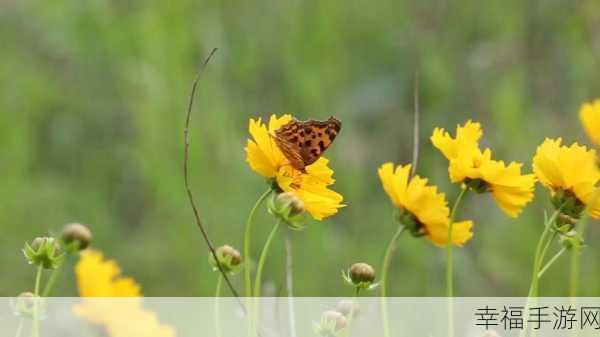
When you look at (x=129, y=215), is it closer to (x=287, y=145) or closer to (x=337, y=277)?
(x=337, y=277)

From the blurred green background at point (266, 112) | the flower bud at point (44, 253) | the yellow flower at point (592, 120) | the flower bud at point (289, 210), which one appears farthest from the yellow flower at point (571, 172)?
the blurred green background at point (266, 112)

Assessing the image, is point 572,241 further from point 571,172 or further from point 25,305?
point 25,305

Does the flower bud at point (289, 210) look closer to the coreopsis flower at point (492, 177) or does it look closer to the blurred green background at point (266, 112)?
the coreopsis flower at point (492, 177)

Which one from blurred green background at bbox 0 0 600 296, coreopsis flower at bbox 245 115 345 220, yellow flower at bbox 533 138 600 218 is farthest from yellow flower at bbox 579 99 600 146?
blurred green background at bbox 0 0 600 296

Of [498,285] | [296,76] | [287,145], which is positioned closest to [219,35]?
[296,76]

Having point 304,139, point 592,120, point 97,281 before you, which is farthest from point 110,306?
point 592,120

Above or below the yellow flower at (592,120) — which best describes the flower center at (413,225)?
below

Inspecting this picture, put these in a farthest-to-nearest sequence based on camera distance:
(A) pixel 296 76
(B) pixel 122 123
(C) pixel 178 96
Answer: (B) pixel 122 123 → (A) pixel 296 76 → (C) pixel 178 96
